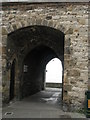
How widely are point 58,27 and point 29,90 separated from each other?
5.25 metres

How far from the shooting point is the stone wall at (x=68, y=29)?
25.3 feet

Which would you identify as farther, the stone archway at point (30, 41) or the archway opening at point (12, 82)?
the archway opening at point (12, 82)

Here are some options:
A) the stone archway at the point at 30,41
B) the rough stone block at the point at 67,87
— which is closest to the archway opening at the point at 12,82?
the stone archway at the point at 30,41

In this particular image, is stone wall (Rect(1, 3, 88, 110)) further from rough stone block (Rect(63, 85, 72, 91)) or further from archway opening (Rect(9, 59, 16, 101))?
archway opening (Rect(9, 59, 16, 101))

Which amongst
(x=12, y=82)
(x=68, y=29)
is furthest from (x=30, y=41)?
(x=68, y=29)

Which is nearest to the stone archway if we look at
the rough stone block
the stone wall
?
the stone wall

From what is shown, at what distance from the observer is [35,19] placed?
821 centimetres

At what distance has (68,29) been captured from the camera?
7949mm

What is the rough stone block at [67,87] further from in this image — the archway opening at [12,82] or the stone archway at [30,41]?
the archway opening at [12,82]

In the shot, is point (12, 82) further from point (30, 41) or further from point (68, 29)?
point (68, 29)

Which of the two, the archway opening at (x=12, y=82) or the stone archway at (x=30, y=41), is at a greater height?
the stone archway at (x=30, y=41)

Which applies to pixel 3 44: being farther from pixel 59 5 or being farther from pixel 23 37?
pixel 59 5

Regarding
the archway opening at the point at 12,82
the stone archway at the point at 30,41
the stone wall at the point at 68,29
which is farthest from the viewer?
the archway opening at the point at 12,82

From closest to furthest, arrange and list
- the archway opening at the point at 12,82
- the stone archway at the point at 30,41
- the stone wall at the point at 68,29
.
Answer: the stone wall at the point at 68,29
the stone archway at the point at 30,41
the archway opening at the point at 12,82
